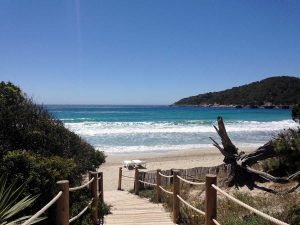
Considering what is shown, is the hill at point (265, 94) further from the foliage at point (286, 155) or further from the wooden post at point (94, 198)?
the wooden post at point (94, 198)

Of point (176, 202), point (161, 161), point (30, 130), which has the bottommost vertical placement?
point (161, 161)

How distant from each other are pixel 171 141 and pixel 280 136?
24996 millimetres

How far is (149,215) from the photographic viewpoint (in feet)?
27.3

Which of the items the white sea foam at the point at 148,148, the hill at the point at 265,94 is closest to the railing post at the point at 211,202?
the white sea foam at the point at 148,148

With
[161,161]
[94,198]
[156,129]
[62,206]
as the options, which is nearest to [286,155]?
[94,198]

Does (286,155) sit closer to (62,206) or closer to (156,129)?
(62,206)

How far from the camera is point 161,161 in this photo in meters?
24.8

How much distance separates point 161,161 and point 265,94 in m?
122

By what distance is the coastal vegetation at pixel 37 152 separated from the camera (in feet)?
19.8

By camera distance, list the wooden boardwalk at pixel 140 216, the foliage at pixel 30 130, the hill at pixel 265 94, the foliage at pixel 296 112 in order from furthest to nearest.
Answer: the hill at pixel 265 94
the foliage at pixel 296 112
the foliage at pixel 30 130
the wooden boardwalk at pixel 140 216

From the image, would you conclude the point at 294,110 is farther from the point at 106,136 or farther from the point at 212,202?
the point at 106,136

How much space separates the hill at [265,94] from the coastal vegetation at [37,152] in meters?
118

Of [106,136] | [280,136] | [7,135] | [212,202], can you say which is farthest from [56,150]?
[106,136]

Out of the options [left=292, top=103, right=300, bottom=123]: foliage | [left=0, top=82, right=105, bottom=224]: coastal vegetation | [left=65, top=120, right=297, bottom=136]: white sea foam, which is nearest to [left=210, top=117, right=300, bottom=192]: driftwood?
[left=292, top=103, right=300, bottom=123]: foliage
